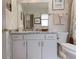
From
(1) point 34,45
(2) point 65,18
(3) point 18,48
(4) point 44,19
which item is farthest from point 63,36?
(3) point 18,48

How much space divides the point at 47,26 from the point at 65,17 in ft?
2.08

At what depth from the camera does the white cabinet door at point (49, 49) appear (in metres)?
3.84

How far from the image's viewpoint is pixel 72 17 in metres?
4.35

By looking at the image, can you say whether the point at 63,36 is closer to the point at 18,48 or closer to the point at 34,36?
the point at 34,36

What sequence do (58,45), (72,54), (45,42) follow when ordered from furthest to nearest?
(58,45) < (45,42) < (72,54)

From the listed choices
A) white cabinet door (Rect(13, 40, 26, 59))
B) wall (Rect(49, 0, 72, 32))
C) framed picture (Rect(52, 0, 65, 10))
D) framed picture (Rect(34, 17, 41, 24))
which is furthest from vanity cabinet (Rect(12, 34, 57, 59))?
framed picture (Rect(52, 0, 65, 10))

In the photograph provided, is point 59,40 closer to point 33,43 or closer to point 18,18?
point 33,43

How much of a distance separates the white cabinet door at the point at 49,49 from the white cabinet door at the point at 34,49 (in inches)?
5.2

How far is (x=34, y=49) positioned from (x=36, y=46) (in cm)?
10

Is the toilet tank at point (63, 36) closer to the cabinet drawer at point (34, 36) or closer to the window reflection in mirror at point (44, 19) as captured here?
the window reflection in mirror at point (44, 19)

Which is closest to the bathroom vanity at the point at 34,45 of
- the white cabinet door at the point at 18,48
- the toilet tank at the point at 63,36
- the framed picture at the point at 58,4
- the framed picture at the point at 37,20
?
the white cabinet door at the point at 18,48

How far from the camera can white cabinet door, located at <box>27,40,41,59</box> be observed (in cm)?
385

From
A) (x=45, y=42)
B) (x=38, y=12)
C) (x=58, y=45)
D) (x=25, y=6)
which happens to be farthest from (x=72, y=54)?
(x=25, y=6)

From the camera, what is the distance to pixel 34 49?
3861 millimetres
